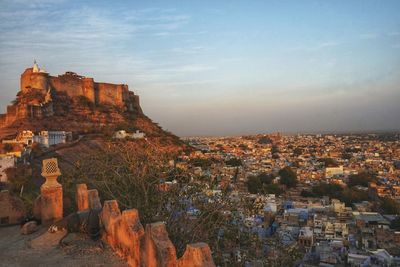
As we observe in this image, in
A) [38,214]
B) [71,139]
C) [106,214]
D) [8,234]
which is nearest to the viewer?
[106,214]

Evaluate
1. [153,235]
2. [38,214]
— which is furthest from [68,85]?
[153,235]

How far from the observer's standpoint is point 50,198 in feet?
20.0

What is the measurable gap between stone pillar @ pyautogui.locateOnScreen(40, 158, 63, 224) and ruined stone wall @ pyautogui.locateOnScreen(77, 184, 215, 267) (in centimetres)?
120

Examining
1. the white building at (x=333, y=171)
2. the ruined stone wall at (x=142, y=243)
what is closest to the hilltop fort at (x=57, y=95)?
the white building at (x=333, y=171)

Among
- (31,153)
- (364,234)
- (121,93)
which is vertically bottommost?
(364,234)

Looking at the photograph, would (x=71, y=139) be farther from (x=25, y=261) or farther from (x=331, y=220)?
(x=25, y=261)

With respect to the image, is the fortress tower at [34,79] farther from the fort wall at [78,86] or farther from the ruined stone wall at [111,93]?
the ruined stone wall at [111,93]

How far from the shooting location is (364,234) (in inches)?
603

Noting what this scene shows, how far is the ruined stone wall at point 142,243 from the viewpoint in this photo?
313cm

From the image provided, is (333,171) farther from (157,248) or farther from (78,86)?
(157,248)

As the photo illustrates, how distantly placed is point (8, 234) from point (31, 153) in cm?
2138

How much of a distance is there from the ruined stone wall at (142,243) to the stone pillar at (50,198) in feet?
3.95

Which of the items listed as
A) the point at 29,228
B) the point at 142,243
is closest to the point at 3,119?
the point at 29,228

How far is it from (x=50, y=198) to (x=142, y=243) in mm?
2692
